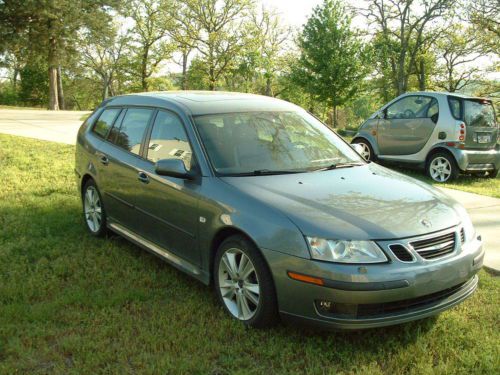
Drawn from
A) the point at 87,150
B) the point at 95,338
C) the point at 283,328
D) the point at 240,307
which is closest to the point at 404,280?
the point at 283,328

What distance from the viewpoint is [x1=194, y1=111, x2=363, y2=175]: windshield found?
4.07m

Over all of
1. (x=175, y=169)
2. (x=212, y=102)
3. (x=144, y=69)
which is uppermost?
(x=144, y=69)

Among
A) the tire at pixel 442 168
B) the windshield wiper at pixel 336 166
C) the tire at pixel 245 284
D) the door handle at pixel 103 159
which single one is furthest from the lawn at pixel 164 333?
the tire at pixel 442 168

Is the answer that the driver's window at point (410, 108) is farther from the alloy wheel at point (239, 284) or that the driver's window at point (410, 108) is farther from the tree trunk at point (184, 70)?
the tree trunk at point (184, 70)

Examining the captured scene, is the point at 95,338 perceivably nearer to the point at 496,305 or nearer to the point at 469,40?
the point at 496,305

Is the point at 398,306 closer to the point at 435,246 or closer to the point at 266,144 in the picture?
the point at 435,246

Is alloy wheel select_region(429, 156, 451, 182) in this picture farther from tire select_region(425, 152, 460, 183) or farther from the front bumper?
the front bumper

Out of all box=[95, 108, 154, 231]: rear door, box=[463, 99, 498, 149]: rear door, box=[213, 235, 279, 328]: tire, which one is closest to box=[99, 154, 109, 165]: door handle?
box=[95, 108, 154, 231]: rear door

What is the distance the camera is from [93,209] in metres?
5.72

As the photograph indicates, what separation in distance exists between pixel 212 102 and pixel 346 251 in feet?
7.00

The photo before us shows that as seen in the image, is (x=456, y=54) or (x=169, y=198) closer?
(x=169, y=198)

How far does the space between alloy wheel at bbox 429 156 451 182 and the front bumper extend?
6.73m

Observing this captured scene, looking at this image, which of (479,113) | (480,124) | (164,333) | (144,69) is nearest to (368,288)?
(164,333)

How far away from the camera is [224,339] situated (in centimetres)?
340
